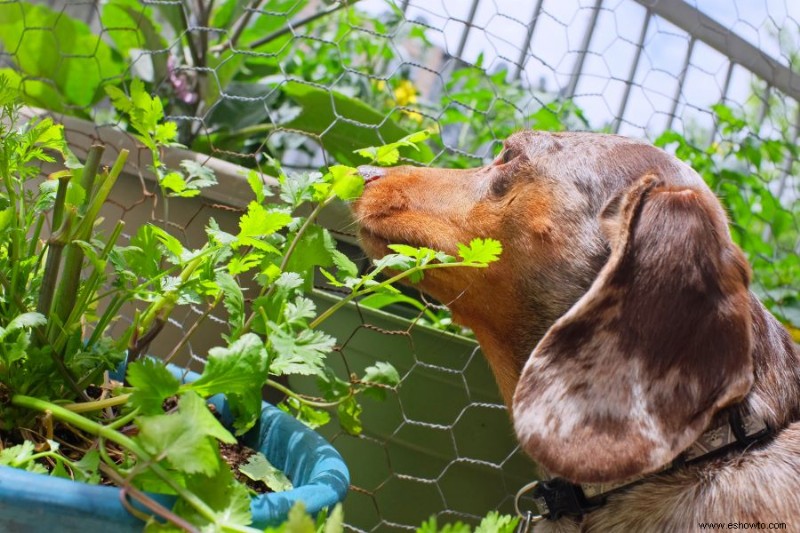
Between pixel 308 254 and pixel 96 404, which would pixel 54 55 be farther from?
pixel 96 404

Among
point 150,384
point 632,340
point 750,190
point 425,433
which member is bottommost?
point 425,433

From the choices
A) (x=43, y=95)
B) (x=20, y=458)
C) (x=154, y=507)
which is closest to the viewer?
(x=154, y=507)

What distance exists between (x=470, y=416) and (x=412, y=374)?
17 cm

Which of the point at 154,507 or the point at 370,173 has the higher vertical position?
the point at 370,173

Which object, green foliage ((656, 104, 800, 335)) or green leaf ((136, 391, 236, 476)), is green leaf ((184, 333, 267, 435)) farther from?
green foliage ((656, 104, 800, 335))

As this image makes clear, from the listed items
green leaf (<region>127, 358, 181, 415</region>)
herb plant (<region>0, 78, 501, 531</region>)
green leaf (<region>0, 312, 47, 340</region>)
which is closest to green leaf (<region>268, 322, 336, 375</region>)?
herb plant (<region>0, 78, 501, 531</region>)

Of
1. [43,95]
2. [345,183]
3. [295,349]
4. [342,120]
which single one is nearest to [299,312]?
[295,349]

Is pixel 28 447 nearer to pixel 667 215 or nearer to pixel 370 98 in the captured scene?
pixel 667 215

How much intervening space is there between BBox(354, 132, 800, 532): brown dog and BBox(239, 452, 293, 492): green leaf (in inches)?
14.6

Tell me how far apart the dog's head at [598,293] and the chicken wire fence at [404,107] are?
0.24 m

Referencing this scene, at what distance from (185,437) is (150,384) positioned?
0.31 feet

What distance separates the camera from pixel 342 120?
232 cm

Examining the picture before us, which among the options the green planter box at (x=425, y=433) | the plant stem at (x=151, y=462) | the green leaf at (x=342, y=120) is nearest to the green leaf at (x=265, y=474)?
the plant stem at (x=151, y=462)

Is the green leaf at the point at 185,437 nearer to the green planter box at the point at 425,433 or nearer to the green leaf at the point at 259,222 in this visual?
the green leaf at the point at 259,222
